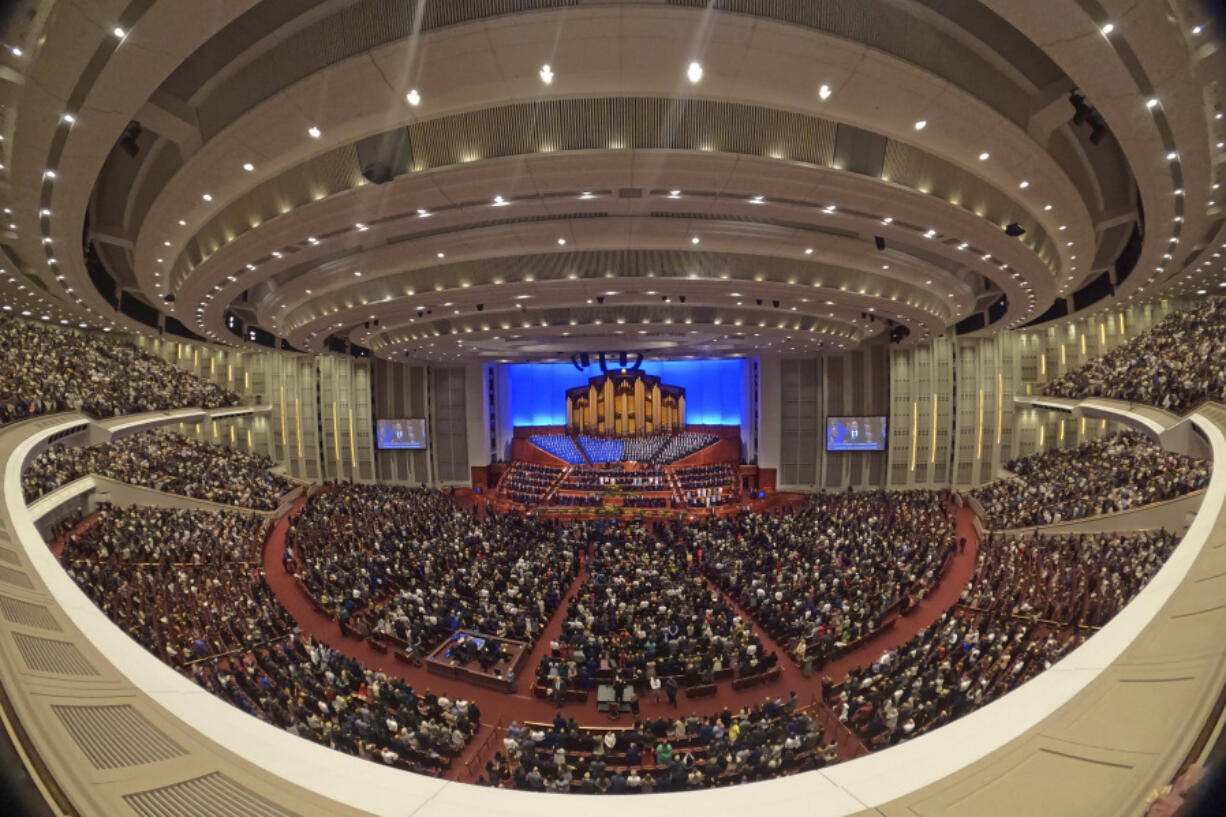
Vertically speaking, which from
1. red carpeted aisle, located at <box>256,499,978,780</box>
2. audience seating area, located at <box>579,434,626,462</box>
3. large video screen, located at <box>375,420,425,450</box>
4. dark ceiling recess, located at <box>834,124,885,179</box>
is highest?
dark ceiling recess, located at <box>834,124,885,179</box>

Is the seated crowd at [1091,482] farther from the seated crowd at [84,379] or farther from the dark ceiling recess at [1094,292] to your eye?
the seated crowd at [84,379]

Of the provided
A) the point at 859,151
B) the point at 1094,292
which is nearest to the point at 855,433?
the point at 1094,292

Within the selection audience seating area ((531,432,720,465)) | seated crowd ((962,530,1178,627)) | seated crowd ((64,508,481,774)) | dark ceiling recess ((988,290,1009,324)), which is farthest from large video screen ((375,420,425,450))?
dark ceiling recess ((988,290,1009,324))

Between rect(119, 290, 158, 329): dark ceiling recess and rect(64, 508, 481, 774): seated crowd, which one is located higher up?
rect(119, 290, 158, 329): dark ceiling recess

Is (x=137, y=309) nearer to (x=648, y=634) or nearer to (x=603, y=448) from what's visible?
(x=648, y=634)

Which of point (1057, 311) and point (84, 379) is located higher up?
point (1057, 311)

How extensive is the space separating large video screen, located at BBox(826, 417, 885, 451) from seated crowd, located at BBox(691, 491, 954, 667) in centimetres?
573

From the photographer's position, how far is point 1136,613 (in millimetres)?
2492

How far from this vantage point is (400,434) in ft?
99.0

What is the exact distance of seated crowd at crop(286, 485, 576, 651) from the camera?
11688 millimetres

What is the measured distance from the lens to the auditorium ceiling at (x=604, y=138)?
4922 millimetres

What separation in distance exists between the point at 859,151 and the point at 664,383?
1043 inches

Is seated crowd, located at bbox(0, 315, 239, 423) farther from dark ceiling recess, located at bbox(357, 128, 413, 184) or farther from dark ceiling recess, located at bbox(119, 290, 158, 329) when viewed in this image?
dark ceiling recess, located at bbox(357, 128, 413, 184)

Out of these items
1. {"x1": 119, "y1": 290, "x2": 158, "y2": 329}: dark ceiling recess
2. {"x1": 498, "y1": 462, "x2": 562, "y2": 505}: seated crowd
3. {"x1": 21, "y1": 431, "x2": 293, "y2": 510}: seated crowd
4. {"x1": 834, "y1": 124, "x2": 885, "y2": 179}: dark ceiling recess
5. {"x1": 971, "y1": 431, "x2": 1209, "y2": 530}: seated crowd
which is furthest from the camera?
{"x1": 498, "y1": 462, "x2": 562, "y2": 505}: seated crowd
